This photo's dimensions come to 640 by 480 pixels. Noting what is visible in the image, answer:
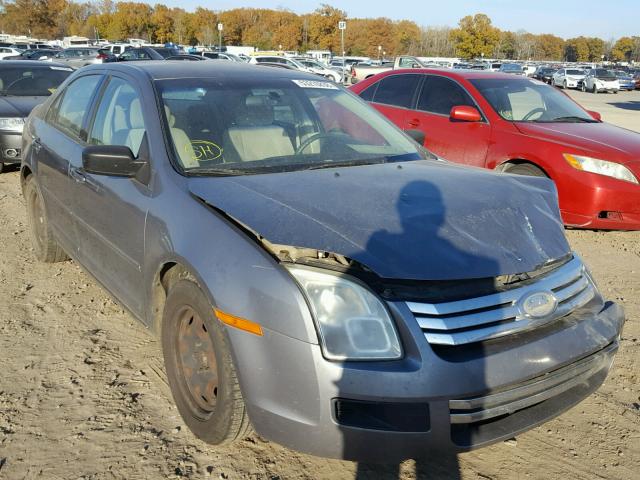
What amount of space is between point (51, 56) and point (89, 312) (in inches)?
1233

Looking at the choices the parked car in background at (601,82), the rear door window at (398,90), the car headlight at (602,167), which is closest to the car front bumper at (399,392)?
the car headlight at (602,167)

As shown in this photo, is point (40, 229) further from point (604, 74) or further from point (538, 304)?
point (604, 74)

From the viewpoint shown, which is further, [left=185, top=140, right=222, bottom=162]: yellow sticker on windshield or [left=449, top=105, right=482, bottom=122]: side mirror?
[left=449, top=105, right=482, bottom=122]: side mirror

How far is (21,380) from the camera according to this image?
3.19 m

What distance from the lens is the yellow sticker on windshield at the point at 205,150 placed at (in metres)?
3.03

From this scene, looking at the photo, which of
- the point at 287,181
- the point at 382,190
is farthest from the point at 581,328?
the point at 287,181

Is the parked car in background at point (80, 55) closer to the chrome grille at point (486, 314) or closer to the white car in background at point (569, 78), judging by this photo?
the white car in background at point (569, 78)

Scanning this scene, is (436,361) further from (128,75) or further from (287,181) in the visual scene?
(128,75)

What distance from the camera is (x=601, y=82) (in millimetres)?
36969

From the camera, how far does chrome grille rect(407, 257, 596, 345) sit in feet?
7.02

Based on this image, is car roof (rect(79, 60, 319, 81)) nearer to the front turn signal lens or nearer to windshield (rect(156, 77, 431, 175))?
windshield (rect(156, 77, 431, 175))

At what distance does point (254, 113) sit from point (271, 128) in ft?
0.42

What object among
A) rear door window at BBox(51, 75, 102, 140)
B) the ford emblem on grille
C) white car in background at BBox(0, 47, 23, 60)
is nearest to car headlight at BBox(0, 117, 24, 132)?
rear door window at BBox(51, 75, 102, 140)

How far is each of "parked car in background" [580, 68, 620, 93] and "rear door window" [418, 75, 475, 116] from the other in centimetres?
3434
